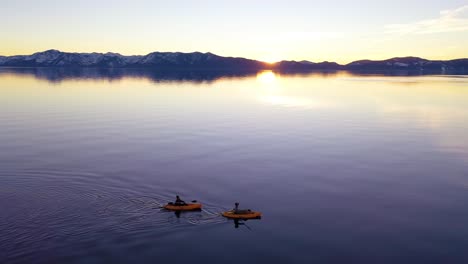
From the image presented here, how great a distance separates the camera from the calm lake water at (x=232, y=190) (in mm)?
29688

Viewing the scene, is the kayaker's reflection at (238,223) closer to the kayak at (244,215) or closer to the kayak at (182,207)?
the kayak at (244,215)

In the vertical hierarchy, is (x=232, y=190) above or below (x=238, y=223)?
above

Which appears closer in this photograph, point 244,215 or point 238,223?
point 238,223

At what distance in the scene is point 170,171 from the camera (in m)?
48.8

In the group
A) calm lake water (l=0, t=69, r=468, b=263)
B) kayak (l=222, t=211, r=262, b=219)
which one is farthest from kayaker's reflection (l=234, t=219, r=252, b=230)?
kayak (l=222, t=211, r=262, b=219)

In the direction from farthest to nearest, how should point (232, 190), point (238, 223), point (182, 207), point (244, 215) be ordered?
1. point (232, 190)
2. point (182, 207)
3. point (244, 215)
4. point (238, 223)

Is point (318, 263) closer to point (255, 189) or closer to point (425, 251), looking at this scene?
point (425, 251)

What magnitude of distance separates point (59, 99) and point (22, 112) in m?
27.4

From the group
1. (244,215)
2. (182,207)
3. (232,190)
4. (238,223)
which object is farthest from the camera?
(232,190)

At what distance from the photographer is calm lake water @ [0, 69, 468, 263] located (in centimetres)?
2969

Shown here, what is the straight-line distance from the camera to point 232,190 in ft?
140

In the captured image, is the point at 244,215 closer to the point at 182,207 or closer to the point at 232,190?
the point at 182,207

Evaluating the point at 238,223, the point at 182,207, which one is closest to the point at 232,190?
the point at 238,223

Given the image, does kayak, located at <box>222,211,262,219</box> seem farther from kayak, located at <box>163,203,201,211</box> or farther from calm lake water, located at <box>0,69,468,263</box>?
kayak, located at <box>163,203,201,211</box>
